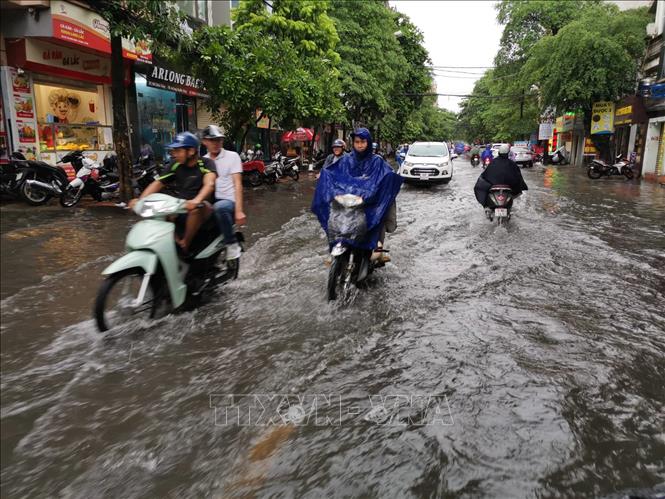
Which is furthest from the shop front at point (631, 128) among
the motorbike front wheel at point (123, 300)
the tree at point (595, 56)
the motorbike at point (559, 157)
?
the motorbike front wheel at point (123, 300)

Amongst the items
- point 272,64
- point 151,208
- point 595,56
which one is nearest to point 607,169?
point 595,56

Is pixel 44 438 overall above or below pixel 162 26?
Result: below

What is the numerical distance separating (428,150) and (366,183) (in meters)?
14.1

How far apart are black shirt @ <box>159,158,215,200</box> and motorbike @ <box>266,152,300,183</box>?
43.3 ft

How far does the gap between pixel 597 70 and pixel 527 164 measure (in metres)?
10.5

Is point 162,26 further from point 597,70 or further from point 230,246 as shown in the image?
point 597,70

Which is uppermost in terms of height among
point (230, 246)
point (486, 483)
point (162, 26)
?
point (162, 26)

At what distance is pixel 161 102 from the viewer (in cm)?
1833

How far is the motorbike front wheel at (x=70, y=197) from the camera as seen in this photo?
1072cm

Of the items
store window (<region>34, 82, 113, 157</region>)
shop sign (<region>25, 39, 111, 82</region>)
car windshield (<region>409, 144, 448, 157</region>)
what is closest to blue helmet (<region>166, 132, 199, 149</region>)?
shop sign (<region>25, 39, 111, 82</region>)

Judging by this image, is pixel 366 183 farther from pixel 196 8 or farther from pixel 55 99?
pixel 196 8

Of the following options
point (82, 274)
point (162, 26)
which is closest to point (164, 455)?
point (82, 274)

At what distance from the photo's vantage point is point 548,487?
250cm

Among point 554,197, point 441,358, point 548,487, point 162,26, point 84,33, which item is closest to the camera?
point 548,487
